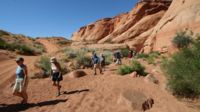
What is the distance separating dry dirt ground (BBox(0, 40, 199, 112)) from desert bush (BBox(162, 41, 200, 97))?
49 centimetres

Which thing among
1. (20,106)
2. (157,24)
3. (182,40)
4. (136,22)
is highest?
(136,22)

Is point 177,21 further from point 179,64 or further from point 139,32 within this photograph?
point 179,64

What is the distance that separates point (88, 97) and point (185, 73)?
358cm

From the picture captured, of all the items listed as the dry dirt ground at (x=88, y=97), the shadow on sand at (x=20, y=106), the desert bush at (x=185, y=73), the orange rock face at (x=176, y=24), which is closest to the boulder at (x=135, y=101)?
the dry dirt ground at (x=88, y=97)

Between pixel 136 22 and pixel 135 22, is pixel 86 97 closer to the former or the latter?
pixel 136 22

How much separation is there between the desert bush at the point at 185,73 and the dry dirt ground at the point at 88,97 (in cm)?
49

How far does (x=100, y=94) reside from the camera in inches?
327

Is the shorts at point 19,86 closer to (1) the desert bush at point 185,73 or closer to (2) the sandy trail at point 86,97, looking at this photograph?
(2) the sandy trail at point 86,97

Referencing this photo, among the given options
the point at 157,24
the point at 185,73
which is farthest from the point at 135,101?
the point at 157,24

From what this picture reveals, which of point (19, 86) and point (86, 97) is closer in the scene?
point (19, 86)

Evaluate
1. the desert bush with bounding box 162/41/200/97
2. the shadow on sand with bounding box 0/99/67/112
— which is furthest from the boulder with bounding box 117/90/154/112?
the shadow on sand with bounding box 0/99/67/112

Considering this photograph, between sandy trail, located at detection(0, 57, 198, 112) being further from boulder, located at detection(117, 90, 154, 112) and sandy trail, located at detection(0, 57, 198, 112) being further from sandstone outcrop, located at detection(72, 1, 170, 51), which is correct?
sandstone outcrop, located at detection(72, 1, 170, 51)

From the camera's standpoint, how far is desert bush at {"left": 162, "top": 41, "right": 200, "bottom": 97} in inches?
300

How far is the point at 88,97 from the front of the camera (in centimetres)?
793
